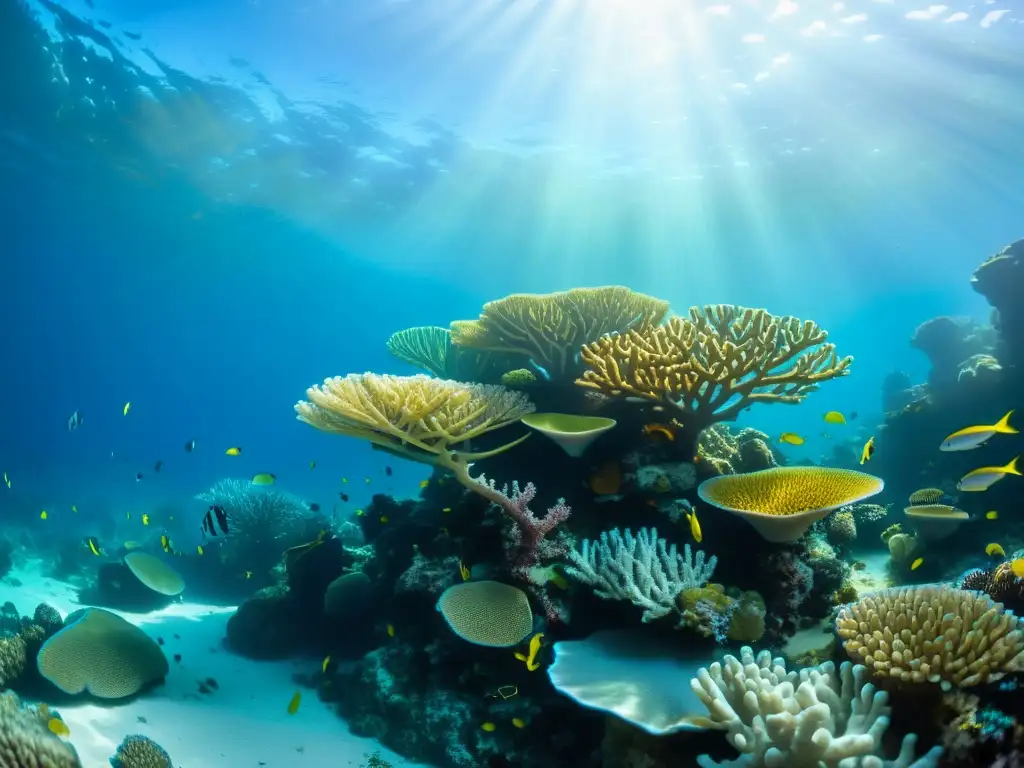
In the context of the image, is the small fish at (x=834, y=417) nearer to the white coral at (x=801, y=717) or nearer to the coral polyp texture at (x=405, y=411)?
the coral polyp texture at (x=405, y=411)

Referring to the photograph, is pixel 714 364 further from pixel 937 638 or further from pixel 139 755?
pixel 139 755

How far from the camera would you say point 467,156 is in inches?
1163

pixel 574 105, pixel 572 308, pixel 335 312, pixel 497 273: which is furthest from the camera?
pixel 335 312

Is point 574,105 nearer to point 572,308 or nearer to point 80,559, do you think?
point 572,308

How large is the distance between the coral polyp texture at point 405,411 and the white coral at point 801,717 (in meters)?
2.66

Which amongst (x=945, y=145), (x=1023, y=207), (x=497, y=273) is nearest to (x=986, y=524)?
(x=945, y=145)

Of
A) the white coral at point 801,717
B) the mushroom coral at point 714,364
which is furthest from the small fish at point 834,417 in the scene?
the white coral at point 801,717

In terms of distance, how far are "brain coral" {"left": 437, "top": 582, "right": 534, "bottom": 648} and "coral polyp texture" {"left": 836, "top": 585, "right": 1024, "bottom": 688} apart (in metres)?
2.46

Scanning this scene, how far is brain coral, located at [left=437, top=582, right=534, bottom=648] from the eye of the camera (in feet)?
15.0

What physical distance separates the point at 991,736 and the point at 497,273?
53.2m

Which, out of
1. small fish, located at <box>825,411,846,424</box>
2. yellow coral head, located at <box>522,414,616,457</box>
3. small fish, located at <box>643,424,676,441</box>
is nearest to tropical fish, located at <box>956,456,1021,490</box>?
small fish, located at <box>825,411,846,424</box>

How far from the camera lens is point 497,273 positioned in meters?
54.0

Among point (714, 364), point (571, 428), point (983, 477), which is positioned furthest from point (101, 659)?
point (983, 477)

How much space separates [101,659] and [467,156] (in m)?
28.4
